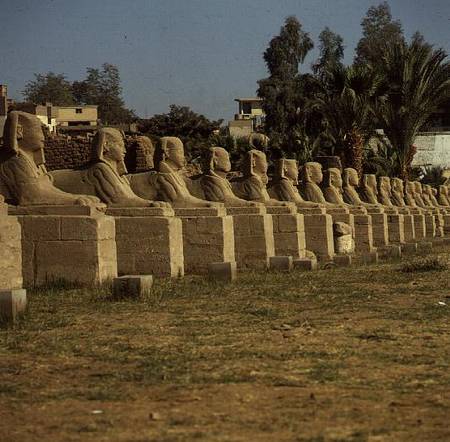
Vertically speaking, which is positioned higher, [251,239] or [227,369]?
[251,239]

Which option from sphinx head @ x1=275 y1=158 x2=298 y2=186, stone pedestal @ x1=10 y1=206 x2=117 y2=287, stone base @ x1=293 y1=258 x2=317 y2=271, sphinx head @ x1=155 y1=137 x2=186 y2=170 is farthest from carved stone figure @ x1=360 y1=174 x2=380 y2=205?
stone pedestal @ x1=10 y1=206 x2=117 y2=287

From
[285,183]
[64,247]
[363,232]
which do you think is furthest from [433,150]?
[64,247]

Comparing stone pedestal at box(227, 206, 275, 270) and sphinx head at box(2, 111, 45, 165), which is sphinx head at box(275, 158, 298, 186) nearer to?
stone pedestal at box(227, 206, 275, 270)

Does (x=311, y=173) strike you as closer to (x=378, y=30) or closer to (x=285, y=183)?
(x=285, y=183)

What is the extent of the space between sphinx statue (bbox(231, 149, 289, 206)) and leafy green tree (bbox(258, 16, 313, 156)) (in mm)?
25339

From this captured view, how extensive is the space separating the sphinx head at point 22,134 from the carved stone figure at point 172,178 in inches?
133

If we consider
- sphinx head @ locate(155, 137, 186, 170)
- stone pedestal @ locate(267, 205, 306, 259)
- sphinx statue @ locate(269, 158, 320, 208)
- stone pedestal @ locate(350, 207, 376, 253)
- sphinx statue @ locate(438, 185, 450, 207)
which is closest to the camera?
sphinx head @ locate(155, 137, 186, 170)

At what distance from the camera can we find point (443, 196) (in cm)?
5050

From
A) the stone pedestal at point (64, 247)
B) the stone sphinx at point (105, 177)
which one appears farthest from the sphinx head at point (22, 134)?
the stone sphinx at point (105, 177)

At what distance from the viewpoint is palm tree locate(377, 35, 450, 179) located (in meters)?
36.7

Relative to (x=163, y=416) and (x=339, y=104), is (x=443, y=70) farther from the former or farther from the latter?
(x=163, y=416)

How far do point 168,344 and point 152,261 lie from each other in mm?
5991

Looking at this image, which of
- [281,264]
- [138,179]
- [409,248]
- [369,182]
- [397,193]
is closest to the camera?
[281,264]

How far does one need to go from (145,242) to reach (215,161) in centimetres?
450
